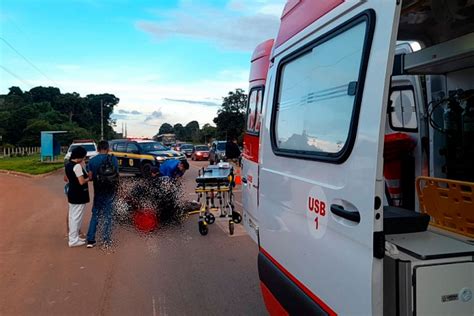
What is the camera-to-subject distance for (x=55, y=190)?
47.3 ft

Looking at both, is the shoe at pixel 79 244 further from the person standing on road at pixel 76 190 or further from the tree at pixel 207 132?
the tree at pixel 207 132

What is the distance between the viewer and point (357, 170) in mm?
1844

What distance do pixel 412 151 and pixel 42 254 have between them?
5559 millimetres

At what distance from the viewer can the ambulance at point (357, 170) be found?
1770 millimetres

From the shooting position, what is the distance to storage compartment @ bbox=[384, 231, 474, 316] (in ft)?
5.80

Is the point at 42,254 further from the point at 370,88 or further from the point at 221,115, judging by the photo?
the point at 221,115

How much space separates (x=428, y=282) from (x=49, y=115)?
206 feet

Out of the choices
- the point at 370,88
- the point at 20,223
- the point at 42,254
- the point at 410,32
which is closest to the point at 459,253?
the point at 370,88

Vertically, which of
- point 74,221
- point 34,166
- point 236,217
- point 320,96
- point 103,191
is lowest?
point 236,217

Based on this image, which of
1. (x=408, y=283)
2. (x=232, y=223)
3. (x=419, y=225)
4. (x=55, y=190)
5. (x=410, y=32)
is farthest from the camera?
(x=55, y=190)

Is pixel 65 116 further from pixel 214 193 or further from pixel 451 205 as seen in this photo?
pixel 451 205

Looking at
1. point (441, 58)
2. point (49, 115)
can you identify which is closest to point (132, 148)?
point (441, 58)

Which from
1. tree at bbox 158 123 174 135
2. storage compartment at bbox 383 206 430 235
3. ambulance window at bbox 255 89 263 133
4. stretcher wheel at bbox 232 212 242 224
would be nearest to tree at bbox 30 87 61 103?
tree at bbox 158 123 174 135

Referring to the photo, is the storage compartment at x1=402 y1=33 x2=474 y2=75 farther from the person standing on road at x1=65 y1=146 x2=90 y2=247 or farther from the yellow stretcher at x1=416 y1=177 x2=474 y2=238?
the person standing on road at x1=65 y1=146 x2=90 y2=247
